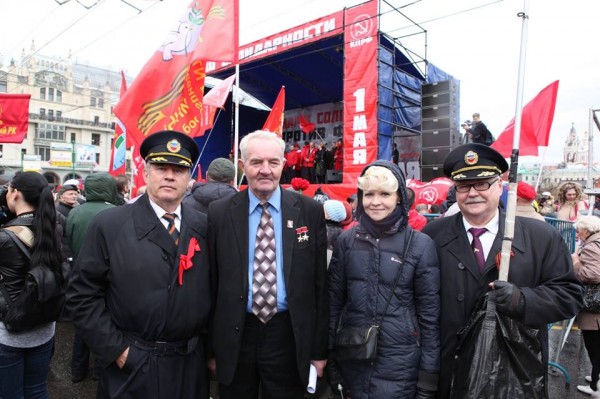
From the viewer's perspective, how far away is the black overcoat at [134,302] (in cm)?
200

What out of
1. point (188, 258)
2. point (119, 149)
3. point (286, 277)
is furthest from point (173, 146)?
point (119, 149)

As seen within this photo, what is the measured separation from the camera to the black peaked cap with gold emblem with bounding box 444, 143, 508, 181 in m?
2.13

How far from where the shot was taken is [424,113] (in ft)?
41.5

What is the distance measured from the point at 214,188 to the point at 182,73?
8.08 ft

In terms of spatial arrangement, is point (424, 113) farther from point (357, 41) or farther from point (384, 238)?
point (384, 238)

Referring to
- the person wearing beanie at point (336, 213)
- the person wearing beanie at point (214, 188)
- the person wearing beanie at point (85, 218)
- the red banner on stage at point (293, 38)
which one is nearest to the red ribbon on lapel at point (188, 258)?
the person wearing beanie at point (336, 213)

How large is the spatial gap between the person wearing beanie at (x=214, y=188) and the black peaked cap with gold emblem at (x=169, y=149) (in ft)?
6.18

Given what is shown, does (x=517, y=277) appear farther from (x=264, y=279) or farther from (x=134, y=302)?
(x=134, y=302)

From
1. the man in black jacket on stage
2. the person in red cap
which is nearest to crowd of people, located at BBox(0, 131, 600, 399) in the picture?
the person in red cap

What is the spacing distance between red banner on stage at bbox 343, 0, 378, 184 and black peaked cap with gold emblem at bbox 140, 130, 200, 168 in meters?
9.37

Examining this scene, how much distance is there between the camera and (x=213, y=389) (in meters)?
3.96

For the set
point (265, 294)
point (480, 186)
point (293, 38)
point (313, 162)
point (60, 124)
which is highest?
point (60, 124)

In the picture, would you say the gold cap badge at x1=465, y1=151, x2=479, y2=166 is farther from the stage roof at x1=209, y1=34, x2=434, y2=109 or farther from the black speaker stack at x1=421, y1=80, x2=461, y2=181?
the stage roof at x1=209, y1=34, x2=434, y2=109

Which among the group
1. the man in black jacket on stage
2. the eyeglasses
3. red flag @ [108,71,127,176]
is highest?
the man in black jacket on stage
